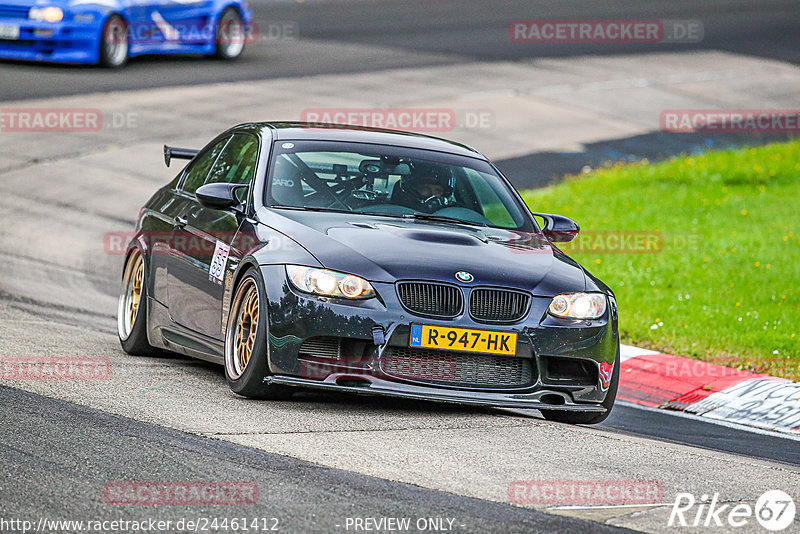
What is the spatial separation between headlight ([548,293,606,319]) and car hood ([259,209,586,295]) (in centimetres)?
5

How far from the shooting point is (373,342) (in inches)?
278

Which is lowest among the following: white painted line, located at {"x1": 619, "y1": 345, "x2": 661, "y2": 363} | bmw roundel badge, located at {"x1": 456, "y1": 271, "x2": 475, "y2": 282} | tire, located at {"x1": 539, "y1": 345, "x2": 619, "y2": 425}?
white painted line, located at {"x1": 619, "y1": 345, "x2": 661, "y2": 363}

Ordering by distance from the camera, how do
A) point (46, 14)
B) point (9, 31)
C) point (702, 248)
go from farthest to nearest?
point (9, 31) → point (46, 14) → point (702, 248)

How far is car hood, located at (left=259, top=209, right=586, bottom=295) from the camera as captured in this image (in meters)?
7.20

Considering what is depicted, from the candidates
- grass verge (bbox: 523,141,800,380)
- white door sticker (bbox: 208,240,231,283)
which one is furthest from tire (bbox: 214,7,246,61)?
white door sticker (bbox: 208,240,231,283)

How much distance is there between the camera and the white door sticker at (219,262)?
7955 millimetres

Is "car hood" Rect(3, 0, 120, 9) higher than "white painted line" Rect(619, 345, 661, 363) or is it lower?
higher

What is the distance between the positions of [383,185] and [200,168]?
1644mm

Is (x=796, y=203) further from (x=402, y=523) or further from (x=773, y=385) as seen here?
A: (x=402, y=523)

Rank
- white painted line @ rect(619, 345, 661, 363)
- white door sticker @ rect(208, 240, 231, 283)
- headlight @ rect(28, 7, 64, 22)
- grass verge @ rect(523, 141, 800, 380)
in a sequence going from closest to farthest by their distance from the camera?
white door sticker @ rect(208, 240, 231, 283)
white painted line @ rect(619, 345, 661, 363)
grass verge @ rect(523, 141, 800, 380)
headlight @ rect(28, 7, 64, 22)

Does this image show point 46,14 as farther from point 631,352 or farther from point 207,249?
point 207,249

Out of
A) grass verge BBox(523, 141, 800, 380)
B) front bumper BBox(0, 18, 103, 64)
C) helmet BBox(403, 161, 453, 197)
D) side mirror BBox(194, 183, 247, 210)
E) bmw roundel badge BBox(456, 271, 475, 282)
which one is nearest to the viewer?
bmw roundel badge BBox(456, 271, 475, 282)

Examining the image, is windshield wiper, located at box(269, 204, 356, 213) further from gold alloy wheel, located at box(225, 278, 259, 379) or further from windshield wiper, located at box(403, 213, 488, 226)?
gold alloy wheel, located at box(225, 278, 259, 379)

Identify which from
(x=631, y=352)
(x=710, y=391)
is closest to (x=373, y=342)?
(x=710, y=391)
